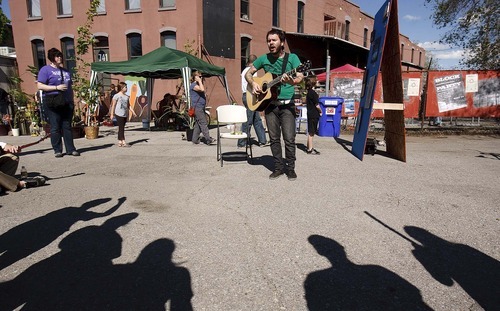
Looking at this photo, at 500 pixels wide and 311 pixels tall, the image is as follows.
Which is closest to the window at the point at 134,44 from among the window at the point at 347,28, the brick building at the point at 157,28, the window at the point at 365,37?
the brick building at the point at 157,28

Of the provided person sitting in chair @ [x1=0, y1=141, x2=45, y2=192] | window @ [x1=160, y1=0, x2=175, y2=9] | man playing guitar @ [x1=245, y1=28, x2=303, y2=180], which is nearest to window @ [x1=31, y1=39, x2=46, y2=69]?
window @ [x1=160, y1=0, x2=175, y2=9]

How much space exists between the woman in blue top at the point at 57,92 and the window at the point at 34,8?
53.3 ft

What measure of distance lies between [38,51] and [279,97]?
68.0ft

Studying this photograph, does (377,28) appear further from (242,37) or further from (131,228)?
(242,37)

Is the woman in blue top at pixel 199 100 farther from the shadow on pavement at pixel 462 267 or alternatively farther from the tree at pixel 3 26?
the tree at pixel 3 26

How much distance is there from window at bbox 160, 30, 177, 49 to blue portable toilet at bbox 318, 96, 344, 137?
10.7 metres

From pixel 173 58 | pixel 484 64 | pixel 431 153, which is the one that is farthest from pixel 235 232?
pixel 484 64

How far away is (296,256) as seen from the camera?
2695 mm

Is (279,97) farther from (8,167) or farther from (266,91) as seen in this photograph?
(8,167)

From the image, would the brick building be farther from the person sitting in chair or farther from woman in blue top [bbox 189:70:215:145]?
the person sitting in chair

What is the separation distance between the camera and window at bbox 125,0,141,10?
59.0ft

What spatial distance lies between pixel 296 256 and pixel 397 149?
5.07 metres

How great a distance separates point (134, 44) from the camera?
1850 centimetres

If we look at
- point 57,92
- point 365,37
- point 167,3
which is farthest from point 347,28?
point 57,92
